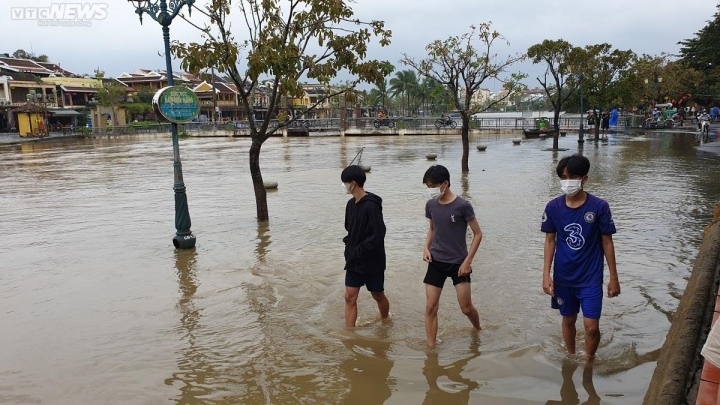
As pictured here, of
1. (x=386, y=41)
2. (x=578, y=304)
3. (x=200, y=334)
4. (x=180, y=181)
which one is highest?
(x=386, y=41)

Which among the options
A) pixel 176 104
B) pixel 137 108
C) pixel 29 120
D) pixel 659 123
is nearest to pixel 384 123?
pixel 659 123

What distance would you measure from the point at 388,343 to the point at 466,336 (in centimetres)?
72

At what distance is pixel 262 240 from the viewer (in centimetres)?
936

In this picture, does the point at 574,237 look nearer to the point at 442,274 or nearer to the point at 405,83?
the point at 442,274

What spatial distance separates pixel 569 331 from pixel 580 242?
853 mm

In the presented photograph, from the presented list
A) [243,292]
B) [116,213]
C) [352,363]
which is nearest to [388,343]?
[352,363]

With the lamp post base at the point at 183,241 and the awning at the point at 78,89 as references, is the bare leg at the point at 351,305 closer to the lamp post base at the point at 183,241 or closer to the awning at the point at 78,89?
the lamp post base at the point at 183,241

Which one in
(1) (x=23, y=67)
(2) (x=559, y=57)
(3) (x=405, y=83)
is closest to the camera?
(2) (x=559, y=57)

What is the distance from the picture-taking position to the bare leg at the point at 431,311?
444 cm

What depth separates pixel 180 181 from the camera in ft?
27.4

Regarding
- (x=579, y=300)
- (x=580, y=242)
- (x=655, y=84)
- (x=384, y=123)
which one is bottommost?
(x=579, y=300)

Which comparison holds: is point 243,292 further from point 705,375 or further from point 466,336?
point 705,375

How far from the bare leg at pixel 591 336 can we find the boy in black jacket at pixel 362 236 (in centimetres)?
172

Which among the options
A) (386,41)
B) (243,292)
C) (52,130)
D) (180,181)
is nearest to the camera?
(243,292)
